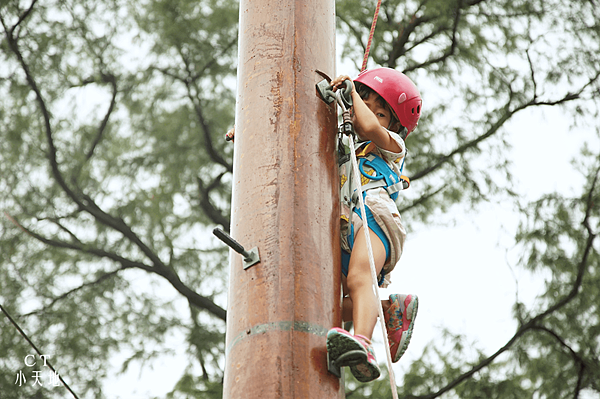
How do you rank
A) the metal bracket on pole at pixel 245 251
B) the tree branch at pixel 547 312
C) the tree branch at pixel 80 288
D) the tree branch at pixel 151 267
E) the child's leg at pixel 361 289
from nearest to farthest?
the metal bracket on pole at pixel 245 251 < the child's leg at pixel 361 289 < the tree branch at pixel 547 312 < the tree branch at pixel 151 267 < the tree branch at pixel 80 288

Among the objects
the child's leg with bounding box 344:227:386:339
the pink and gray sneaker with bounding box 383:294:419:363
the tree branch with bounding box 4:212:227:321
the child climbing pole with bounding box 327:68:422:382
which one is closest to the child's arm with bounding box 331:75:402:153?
the child climbing pole with bounding box 327:68:422:382

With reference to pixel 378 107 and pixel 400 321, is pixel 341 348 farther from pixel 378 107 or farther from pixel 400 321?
pixel 378 107

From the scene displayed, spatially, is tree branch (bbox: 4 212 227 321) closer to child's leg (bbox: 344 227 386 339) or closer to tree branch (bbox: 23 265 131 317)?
tree branch (bbox: 23 265 131 317)

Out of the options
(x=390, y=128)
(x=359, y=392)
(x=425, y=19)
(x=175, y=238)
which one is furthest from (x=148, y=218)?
(x=390, y=128)

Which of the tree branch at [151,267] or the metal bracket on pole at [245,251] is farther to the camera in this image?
the tree branch at [151,267]

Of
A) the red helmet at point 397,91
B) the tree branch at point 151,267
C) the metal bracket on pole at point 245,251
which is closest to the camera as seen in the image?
the metal bracket on pole at point 245,251

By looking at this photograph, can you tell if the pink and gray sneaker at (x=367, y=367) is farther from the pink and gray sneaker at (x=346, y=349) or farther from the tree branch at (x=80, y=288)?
the tree branch at (x=80, y=288)

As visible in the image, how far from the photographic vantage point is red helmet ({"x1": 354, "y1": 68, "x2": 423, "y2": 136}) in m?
3.23

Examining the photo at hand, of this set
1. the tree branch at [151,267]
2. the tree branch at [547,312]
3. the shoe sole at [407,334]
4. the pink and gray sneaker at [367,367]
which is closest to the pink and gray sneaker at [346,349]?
the pink and gray sneaker at [367,367]

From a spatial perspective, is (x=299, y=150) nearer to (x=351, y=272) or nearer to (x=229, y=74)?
(x=351, y=272)

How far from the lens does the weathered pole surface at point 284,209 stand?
2.13m

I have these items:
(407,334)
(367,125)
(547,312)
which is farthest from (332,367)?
(547,312)

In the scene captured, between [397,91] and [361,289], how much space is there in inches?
38.8

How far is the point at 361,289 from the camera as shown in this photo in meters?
2.62
